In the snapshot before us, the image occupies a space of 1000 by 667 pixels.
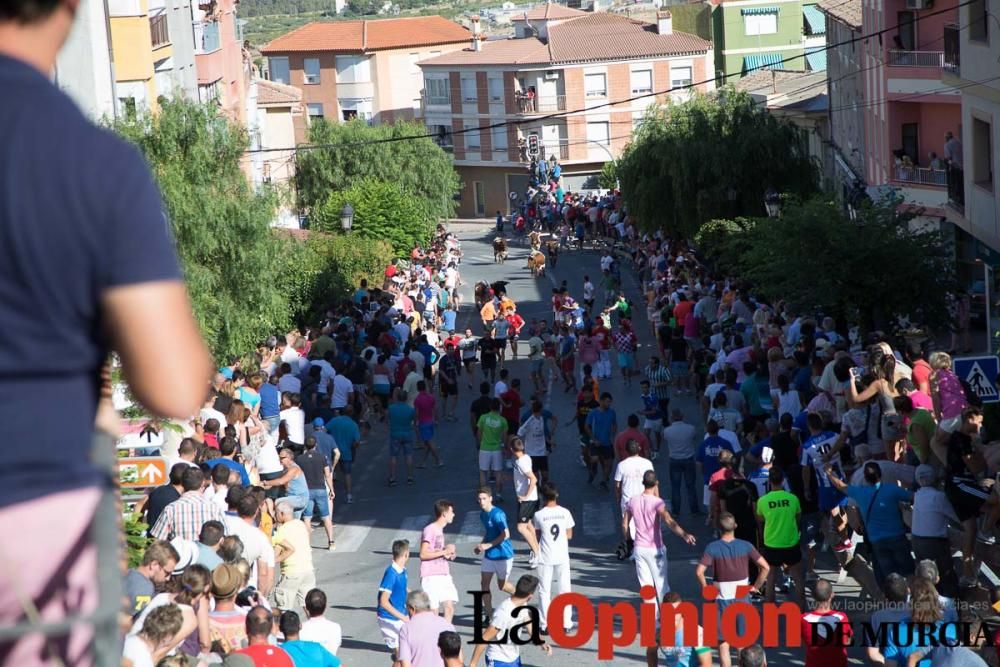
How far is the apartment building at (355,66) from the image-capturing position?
9350 cm

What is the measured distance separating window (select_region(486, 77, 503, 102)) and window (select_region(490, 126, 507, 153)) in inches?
66.1

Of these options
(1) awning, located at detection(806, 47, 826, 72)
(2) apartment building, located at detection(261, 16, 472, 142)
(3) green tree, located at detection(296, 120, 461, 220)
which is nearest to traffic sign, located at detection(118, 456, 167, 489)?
(3) green tree, located at detection(296, 120, 461, 220)

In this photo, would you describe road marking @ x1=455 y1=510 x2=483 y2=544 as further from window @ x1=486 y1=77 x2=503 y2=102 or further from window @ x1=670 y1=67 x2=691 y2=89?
window @ x1=486 y1=77 x2=503 y2=102

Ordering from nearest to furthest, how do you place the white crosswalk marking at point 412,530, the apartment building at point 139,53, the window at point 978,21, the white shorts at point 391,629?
the white shorts at point 391,629 → the white crosswalk marking at point 412,530 → the window at point 978,21 → the apartment building at point 139,53

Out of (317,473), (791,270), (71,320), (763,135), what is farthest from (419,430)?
(763,135)

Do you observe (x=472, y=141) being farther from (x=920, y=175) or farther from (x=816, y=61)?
(x=920, y=175)

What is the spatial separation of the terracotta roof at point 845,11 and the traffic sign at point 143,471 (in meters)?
34.0

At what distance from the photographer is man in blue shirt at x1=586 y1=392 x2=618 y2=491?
1875 centimetres

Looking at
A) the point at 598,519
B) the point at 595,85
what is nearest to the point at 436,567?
the point at 598,519

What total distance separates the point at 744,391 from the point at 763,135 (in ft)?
72.9

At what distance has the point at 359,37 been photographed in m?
93.7

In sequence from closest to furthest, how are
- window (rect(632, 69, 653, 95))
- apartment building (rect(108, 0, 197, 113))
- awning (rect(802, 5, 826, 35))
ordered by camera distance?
apartment building (rect(108, 0, 197, 113)), awning (rect(802, 5, 826, 35)), window (rect(632, 69, 653, 95))

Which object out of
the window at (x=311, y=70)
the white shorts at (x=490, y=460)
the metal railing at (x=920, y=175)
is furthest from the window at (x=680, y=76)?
the white shorts at (x=490, y=460)

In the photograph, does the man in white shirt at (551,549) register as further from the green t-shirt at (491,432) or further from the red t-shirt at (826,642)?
the green t-shirt at (491,432)
